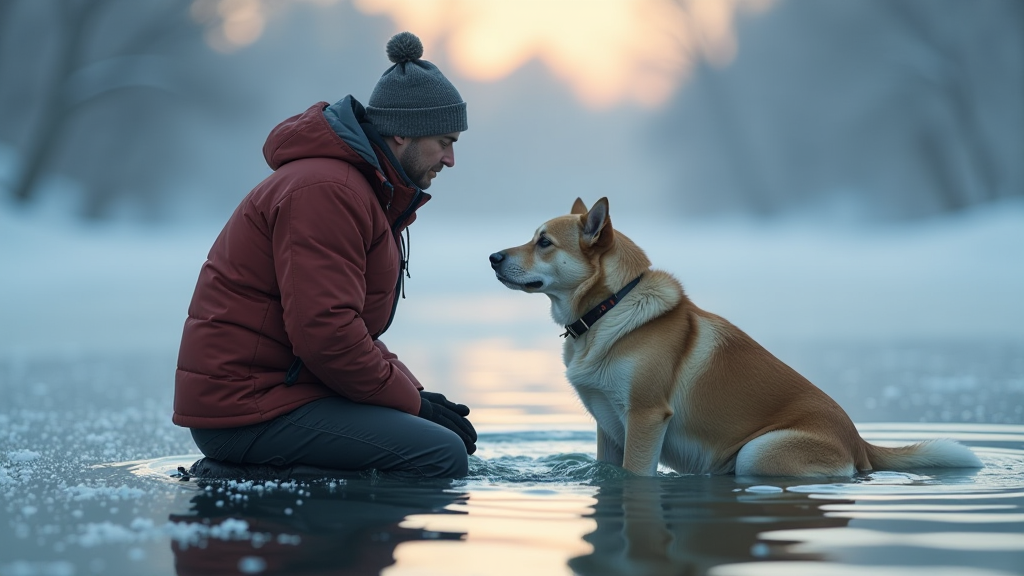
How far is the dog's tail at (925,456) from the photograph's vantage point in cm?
A: 420

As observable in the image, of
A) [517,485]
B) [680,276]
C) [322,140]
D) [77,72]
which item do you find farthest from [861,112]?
[322,140]

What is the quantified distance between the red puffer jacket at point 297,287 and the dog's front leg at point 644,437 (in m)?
0.94

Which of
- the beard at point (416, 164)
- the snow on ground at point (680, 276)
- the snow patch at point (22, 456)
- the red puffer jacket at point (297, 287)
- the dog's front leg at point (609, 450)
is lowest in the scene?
the snow patch at point (22, 456)

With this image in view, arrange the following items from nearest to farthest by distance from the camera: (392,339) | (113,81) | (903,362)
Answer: (903,362) < (392,339) < (113,81)

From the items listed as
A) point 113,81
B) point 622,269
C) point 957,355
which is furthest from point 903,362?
point 113,81

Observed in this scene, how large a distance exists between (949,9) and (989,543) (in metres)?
20.3

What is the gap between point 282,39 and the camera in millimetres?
23250

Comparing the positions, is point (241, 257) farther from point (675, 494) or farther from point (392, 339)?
point (392, 339)

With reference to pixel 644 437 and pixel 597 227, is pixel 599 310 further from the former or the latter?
pixel 644 437

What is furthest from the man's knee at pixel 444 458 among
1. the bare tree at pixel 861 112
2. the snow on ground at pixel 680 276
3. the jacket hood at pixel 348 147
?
the bare tree at pixel 861 112

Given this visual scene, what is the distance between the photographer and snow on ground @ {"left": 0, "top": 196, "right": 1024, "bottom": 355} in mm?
12542

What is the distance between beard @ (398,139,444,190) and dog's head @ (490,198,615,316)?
511 mm

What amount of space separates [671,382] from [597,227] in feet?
2.37

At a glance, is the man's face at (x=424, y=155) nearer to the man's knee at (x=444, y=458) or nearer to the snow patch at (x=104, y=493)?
the man's knee at (x=444, y=458)
